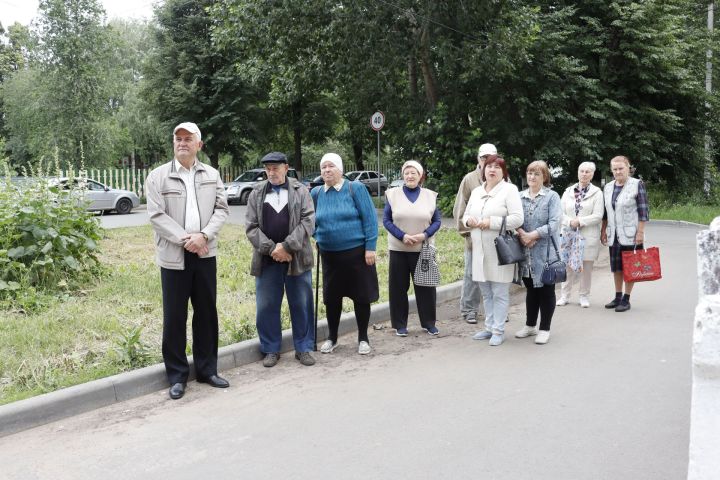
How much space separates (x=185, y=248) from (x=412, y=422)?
2.20 metres

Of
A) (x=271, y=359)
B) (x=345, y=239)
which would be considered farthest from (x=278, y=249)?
(x=271, y=359)

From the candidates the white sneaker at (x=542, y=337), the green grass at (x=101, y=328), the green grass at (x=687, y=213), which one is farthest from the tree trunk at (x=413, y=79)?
the white sneaker at (x=542, y=337)

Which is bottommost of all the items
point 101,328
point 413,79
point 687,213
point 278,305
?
point 101,328

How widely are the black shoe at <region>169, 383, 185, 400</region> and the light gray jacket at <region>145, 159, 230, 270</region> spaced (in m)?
0.92

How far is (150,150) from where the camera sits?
4728 cm

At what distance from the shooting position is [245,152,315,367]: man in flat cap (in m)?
5.80

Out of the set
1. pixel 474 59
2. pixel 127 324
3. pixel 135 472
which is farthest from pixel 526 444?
pixel 474 59

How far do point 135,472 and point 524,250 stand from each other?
419cm

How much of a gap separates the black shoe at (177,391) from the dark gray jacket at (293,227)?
1.17 metres

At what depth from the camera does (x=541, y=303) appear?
6602 mm

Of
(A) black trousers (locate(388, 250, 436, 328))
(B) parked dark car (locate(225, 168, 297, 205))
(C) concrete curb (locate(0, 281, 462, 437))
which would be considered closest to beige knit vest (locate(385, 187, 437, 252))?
(A) black trousers (locate(388, 250, 436, 328))

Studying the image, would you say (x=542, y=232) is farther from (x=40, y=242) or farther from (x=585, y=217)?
(x=40, y=242)

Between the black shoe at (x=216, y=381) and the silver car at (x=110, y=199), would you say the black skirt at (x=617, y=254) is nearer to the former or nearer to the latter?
the black shoe at (x=216, y=381)

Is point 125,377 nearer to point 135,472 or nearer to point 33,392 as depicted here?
point 33,392
